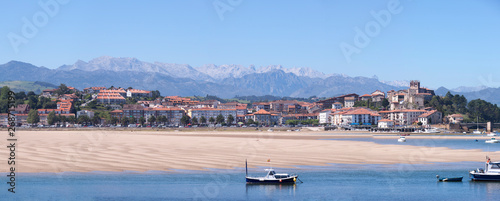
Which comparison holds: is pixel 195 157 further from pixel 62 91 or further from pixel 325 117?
pixel 62 91

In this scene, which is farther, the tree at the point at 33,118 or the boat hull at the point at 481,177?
the tree at the point at 33,118

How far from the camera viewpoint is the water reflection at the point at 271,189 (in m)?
29.8

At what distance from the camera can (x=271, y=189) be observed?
→ 31172 mm

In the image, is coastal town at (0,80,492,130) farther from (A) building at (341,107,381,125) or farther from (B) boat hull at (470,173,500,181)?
(B) boat hull at (470,173,500,181)

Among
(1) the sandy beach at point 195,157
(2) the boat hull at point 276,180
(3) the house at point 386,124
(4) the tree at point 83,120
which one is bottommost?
(2) the boat hull at point 276,180

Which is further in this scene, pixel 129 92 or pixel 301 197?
pixel 129 92

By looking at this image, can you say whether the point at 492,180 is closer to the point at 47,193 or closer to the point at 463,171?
the point at 463,171

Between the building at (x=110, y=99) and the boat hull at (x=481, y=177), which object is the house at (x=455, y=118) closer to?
the building at (x=110, y=99)

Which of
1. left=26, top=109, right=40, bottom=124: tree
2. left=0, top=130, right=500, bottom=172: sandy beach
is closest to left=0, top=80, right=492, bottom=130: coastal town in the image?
left=26, top=109, right=40, bottom=124: tree

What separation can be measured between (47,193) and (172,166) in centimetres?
1103

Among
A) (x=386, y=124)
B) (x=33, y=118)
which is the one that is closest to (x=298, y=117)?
(x=386, y=124)

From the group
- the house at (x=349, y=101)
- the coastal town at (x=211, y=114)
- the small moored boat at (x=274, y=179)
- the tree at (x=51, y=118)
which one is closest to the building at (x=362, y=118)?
the coastal town at (x=211, y=114)

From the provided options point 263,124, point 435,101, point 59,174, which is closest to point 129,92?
point 263,124

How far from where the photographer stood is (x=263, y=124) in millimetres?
155500
